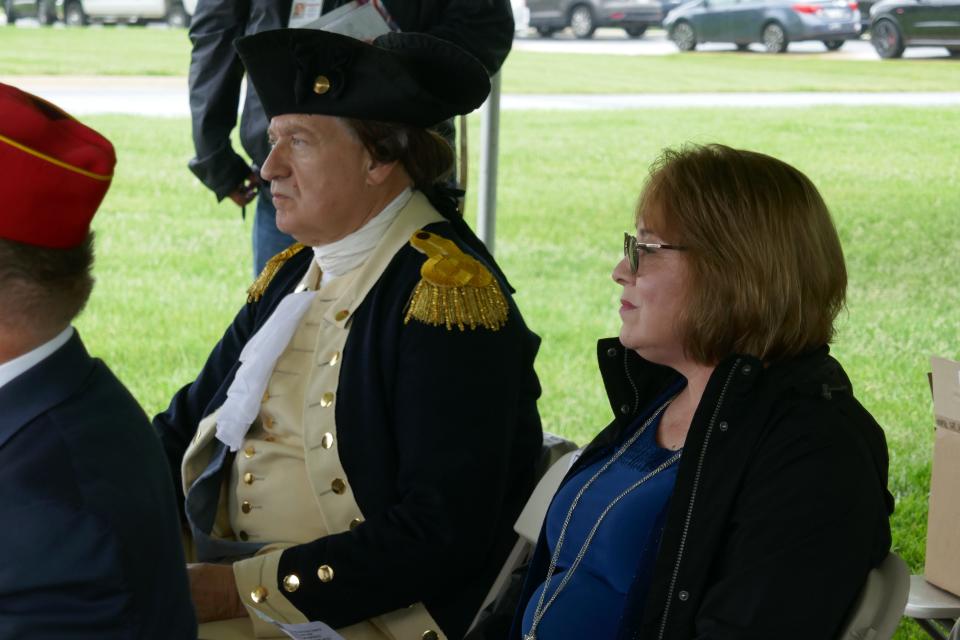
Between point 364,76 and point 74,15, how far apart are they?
1820 centimetres

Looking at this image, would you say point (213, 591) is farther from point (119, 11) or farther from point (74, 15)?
point (74, 15)

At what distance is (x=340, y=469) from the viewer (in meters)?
2.56

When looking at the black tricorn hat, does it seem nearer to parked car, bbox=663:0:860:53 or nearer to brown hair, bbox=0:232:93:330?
brown hair, bbox=0:232:93:330

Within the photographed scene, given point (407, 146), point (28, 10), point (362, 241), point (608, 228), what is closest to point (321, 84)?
point (407, 146)

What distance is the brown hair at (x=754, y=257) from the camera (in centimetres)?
214

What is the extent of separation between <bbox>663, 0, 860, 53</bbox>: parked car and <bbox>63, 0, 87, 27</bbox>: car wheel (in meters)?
12.2

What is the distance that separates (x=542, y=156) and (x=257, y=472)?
31.3 feet

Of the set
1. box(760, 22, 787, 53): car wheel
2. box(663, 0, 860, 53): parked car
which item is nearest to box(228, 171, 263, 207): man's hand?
box(663, 0, 860, 53): parked car

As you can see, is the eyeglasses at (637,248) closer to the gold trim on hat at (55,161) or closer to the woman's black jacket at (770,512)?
the woman's black jacket at (770,512)

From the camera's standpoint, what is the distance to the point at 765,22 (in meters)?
8.30

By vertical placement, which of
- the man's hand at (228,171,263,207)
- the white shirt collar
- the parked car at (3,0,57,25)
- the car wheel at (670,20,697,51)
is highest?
the white shirt collar

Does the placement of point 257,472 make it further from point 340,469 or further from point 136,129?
point 136,129

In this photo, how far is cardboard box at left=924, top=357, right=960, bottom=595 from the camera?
100 inches

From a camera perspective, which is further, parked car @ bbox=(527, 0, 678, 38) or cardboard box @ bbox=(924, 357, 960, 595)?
parked car @ bbox=(527, 0, 678, 38)
